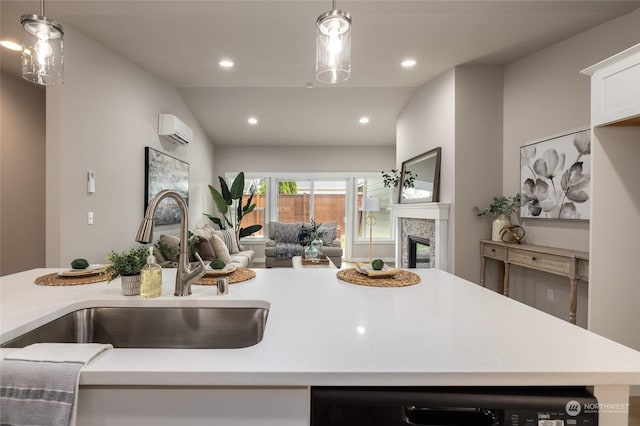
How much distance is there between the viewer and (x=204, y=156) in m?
5.88

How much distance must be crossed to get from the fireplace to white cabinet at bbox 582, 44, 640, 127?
248 cm

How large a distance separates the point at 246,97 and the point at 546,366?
4981 mm

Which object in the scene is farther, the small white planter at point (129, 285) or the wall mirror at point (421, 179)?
the wall mirror at point (421, 179)

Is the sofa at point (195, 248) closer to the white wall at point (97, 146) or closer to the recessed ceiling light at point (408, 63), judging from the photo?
the white wall at point (97, 146)

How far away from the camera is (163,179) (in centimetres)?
404

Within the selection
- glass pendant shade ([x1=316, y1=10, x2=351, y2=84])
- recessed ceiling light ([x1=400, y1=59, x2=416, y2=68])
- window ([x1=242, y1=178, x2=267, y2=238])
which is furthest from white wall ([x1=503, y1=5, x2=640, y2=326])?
window ([x1=242, y1=178, x2=267, y2=238])

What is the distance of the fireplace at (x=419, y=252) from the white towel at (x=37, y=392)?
4.05 meters

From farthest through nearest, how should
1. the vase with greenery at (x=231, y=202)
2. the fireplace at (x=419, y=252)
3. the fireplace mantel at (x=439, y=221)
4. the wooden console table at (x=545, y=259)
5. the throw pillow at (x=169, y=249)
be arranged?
1. the vase with greenery at (x=231, y=202)
2. the fireplace at (x=419, y=252)
3. the fireplace mantel at (x=439, y=221)
4. the throw pillow at (x=169, y=249)
5. the wooden console table at (x=545, y=259)

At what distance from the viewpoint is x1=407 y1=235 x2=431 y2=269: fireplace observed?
4250 mm

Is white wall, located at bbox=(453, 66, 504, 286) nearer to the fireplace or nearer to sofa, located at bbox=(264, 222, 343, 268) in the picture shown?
the fireplace

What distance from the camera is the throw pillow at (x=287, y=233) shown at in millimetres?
6125

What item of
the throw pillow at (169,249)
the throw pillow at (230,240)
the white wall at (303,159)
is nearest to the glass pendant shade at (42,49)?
the throw pillow at (169,249)

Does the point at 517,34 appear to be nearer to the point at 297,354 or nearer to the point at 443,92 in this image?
the point at 443,92

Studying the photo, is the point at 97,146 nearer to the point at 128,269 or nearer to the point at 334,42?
the point at 128,269
